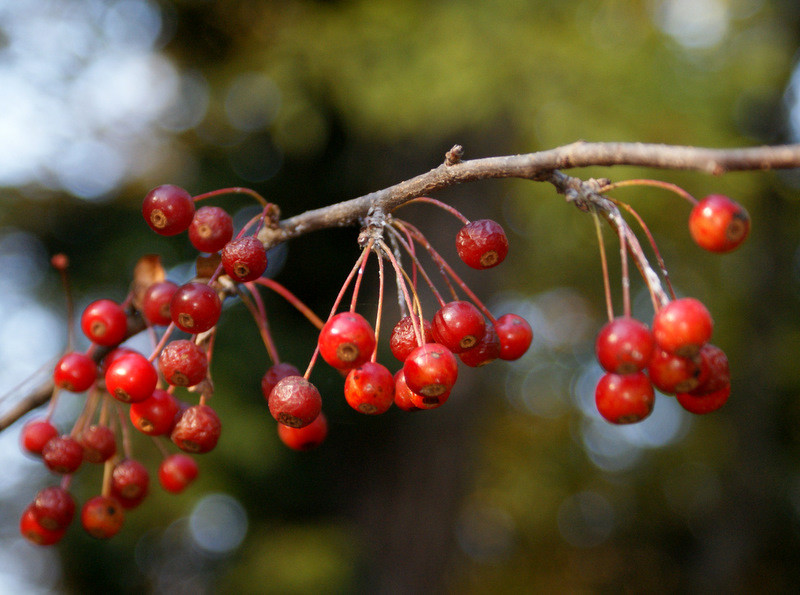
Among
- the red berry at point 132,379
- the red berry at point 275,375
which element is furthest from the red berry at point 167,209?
the red berry at point 275,375

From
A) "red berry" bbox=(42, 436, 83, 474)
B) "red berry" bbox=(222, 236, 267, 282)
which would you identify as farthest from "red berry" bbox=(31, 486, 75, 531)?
"red berry" bbox=(222, 236, 267, 282)

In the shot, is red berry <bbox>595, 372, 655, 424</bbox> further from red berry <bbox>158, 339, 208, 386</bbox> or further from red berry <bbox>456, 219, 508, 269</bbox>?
red berry <bbox>158, 339, 208, 386</bbox>

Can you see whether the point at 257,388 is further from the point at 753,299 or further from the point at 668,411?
the point at 668,411

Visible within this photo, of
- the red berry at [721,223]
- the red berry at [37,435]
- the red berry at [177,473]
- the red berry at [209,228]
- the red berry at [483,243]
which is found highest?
the red berry at [209,228]

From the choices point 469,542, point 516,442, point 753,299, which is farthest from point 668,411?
point 469,542

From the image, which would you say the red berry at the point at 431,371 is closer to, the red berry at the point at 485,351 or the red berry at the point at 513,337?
the red berry at the point at 485,351

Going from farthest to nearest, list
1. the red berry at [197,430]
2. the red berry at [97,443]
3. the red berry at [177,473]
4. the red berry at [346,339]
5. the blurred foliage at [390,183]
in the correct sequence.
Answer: the blurred foliage at [390,183] → the red berry at [177,473] → the red berry at [97,443] → the red berry at [197,430] → the red berry at [346,339]

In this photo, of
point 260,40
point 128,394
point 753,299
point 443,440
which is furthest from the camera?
point 753,299
